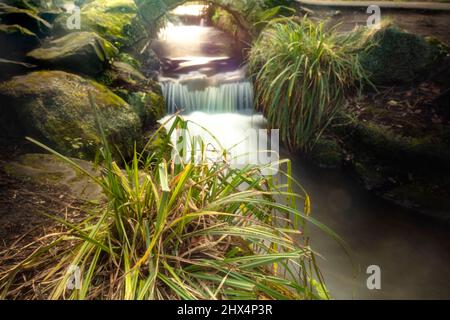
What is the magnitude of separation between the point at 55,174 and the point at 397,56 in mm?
4104

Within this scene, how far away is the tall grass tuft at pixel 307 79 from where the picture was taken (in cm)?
433

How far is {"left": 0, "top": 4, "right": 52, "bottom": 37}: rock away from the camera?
413 centimetres

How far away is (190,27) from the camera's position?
991 centimetres

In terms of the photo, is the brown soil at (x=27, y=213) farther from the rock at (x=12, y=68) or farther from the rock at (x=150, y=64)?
the rock at (x=150, y=64)

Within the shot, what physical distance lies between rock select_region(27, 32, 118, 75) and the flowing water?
171 centimetres

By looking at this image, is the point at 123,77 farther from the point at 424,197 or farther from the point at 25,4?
the point at 424,197

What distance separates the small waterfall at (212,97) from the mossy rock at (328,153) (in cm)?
168

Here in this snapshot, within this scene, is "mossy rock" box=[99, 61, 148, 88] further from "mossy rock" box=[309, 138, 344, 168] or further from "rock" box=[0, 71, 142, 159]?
"mossy rock" box=[309, 138, 344, 168]

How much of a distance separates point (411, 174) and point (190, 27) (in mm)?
7570

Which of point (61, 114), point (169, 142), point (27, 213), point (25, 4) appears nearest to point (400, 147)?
point (169, 142)

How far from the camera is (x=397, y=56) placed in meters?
4.51
